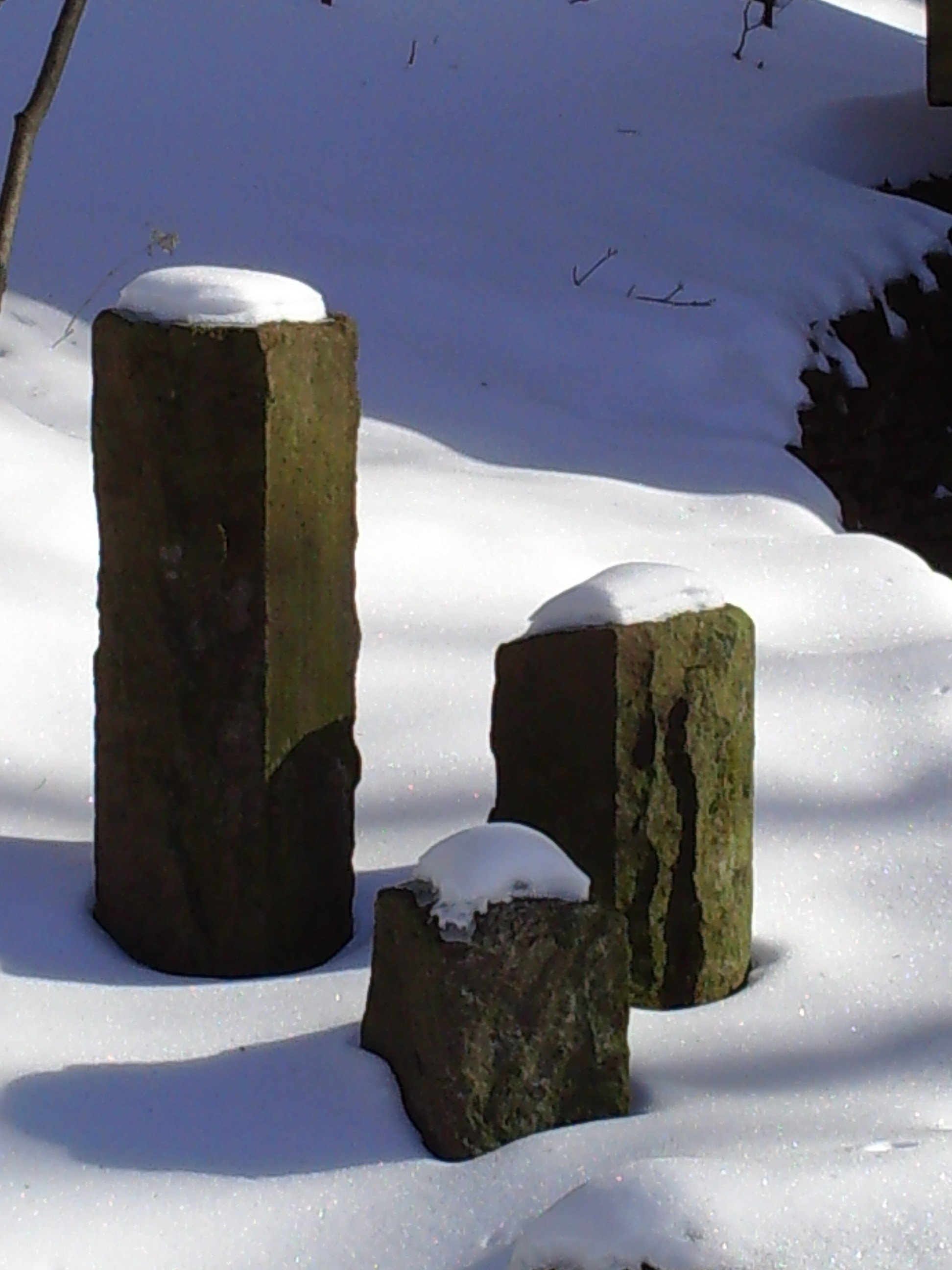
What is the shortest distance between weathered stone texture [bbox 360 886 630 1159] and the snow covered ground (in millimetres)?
56

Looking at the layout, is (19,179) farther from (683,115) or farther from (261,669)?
(683,115)

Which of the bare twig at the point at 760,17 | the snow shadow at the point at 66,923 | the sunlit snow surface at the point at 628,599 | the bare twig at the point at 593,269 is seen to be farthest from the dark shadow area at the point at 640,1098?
the bare twig at the point at 760,17

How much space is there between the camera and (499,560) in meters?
4.46

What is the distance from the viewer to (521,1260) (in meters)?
1.90

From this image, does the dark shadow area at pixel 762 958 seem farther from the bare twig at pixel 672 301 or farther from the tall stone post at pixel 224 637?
the bare twig at pixel 672 301

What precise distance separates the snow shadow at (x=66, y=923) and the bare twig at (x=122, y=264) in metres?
2.22

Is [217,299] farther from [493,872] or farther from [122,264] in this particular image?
[122,264]

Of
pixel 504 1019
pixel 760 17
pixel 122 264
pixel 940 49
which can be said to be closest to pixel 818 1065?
pixel 504 1019

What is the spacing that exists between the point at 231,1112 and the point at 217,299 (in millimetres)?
1094

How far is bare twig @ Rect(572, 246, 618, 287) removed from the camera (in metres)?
6.76

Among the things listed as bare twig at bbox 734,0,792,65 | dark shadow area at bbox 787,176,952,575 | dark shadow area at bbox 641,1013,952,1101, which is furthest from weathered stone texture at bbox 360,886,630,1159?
bare twig at bbox 734,0,792,65

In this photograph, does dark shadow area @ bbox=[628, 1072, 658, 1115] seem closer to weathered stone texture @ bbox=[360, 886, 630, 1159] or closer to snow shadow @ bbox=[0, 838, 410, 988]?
weathered stone texture @ bbox=[360, 886, 630, 1159]

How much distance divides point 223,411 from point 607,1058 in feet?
3.30

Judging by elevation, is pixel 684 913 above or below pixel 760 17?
below
